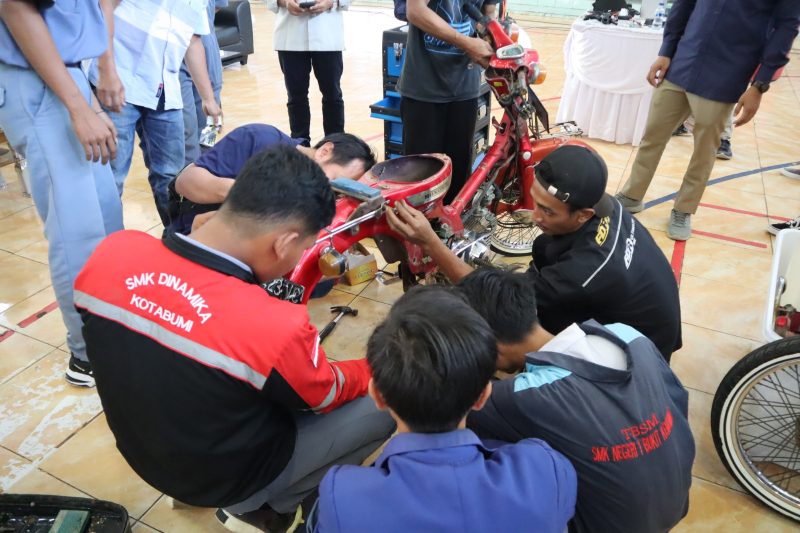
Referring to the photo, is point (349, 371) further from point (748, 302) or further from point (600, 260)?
point (748, 302)

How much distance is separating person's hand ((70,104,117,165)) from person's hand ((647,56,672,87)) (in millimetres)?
2965

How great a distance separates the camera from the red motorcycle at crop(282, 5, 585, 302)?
1849 mm

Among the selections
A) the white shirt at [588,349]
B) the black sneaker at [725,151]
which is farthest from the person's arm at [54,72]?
the black sneaker at [725,151]

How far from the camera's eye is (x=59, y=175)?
184 cm

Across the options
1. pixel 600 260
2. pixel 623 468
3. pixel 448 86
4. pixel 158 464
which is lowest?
pixel 158 464

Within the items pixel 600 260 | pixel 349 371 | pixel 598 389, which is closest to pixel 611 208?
pixel 600 260

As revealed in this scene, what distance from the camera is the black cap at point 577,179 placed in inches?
66.9

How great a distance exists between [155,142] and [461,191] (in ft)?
5.11

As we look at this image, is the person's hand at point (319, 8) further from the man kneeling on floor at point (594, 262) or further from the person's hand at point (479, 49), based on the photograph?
the man kneeling on floor at point (594, 262)

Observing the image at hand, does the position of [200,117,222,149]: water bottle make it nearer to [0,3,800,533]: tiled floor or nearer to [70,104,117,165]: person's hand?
[0,3,800,533]: tiled floor

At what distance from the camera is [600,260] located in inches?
65.9

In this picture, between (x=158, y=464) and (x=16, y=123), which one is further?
(x=16, y=123)

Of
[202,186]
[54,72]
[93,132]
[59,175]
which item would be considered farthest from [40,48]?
[202,186]

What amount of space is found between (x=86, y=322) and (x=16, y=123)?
969 millimetres
